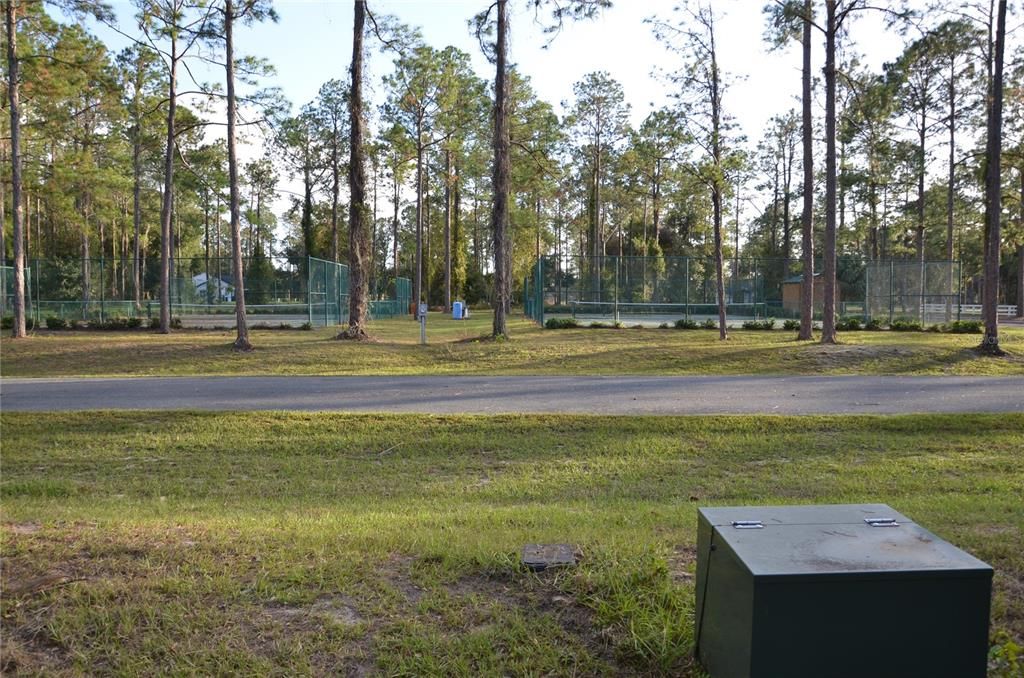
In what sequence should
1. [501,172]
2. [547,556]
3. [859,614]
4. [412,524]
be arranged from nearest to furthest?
1. [859,614]
2. [547,556]
3. [412,524]
4. [501,172]

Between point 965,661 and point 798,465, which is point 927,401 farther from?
point 965,661

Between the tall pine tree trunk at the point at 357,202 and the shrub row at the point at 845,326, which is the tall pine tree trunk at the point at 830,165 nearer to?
the shrub row at the point at 845,326

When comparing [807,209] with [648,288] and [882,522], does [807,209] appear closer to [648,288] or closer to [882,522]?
[648,288]

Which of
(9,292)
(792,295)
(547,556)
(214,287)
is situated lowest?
(547,556)

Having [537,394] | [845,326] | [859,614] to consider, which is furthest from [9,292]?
[859,614]

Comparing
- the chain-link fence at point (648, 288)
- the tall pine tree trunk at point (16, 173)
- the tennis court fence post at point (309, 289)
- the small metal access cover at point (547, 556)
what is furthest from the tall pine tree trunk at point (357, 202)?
the small metal access cover at point (547, 556)

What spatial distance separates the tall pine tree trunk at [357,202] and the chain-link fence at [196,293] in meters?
7.81

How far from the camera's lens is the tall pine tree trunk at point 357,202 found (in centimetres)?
2014

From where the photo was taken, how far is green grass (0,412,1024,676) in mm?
3156

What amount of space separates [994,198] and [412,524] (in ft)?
61.2

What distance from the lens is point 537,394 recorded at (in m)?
12.2

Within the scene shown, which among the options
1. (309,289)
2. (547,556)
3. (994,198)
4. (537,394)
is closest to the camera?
(547,556)

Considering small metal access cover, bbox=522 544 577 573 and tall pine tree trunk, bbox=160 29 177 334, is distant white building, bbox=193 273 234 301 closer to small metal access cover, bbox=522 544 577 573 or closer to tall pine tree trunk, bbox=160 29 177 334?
tall pine tree trunk, bbox=160 29 177 334

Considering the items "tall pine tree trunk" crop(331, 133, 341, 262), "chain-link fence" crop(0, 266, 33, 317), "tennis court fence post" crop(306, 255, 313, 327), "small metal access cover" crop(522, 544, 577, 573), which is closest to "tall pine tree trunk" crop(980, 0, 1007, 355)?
"small metal access cover" crop(522, 544, 577, 573)
